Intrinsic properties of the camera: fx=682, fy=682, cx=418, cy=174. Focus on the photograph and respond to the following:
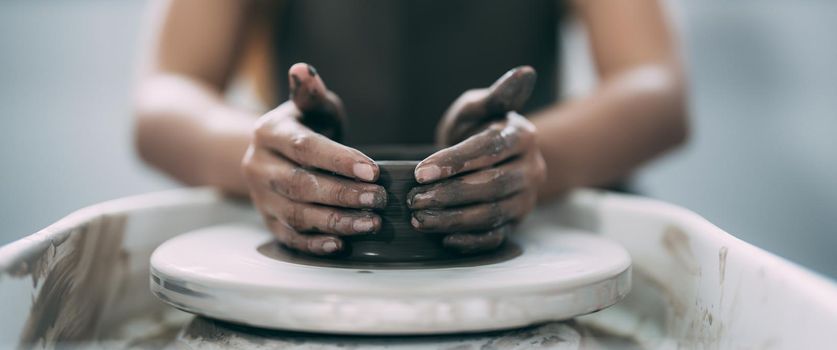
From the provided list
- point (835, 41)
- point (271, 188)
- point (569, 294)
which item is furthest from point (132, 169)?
point (835, 41)

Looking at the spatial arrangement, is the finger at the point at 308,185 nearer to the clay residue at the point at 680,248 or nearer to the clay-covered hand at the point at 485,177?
the clay-covered hand at the point at 485,177

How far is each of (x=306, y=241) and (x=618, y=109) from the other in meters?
0.64

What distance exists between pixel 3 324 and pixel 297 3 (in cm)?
92

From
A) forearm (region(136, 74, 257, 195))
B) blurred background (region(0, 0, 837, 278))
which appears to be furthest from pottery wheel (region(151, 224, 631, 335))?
blurred background (region(0, 0, 837, 278))

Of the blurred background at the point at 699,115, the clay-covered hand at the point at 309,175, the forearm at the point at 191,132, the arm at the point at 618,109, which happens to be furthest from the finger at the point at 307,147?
the blurred background at the point at 699,115

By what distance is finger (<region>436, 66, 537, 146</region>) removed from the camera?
0.62m

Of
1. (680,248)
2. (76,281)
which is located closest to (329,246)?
(76,281)

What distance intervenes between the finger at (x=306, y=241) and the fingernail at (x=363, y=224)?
0.09ft

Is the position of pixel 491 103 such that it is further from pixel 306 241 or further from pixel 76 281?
pixel 76 281

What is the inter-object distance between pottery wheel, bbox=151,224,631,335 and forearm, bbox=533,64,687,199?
0.37 meters

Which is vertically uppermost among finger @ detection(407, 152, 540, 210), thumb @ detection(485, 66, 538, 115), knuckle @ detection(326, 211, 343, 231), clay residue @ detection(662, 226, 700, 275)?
thumb @ detection(485, 66, 538, 115)

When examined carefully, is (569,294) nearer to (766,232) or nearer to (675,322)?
(675,322)

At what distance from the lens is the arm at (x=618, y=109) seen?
3.22 feet

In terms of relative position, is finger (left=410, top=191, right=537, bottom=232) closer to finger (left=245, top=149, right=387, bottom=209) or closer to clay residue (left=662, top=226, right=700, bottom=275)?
finger (left=245, top=149, right=387, bottom=209)
